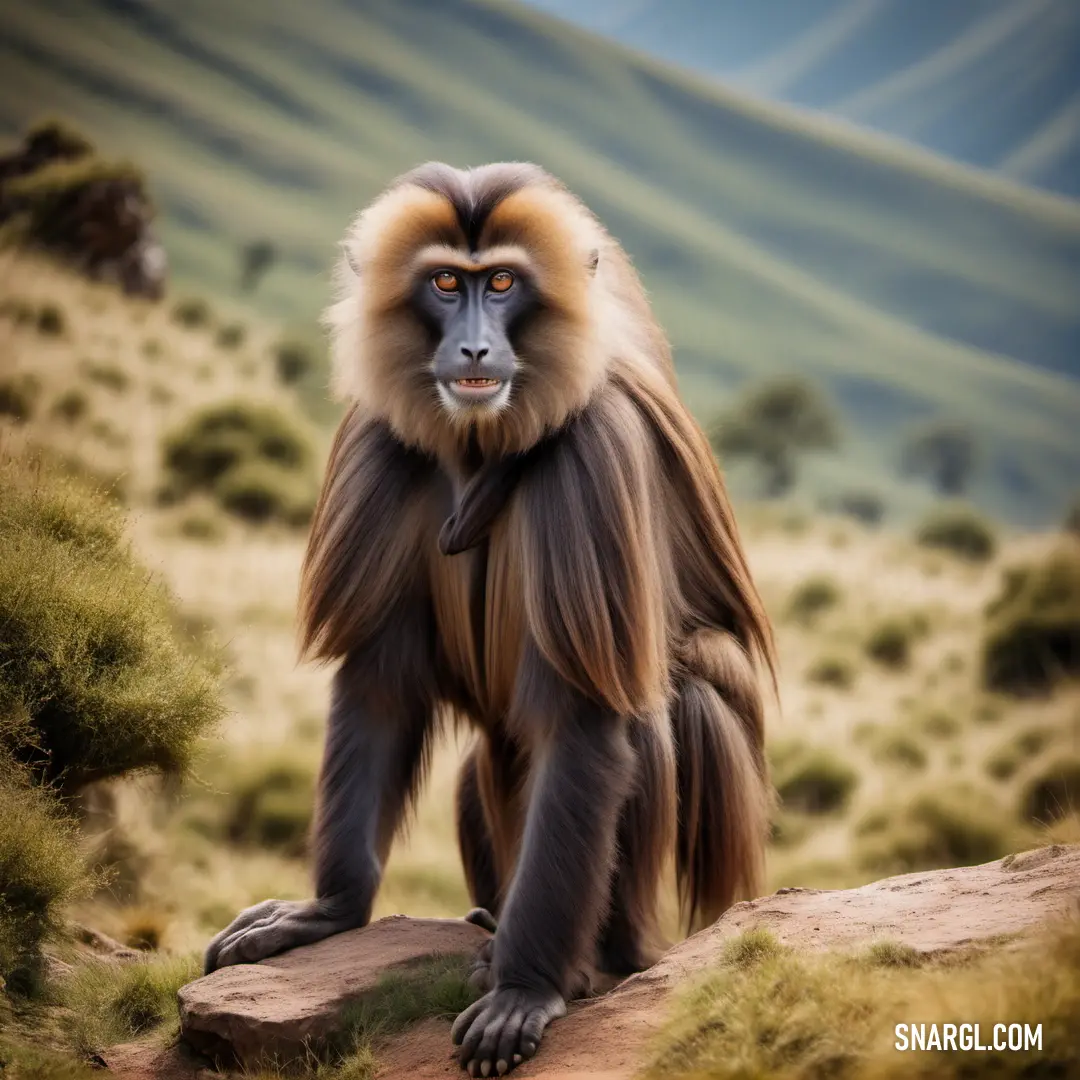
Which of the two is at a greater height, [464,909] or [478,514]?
[478,514]

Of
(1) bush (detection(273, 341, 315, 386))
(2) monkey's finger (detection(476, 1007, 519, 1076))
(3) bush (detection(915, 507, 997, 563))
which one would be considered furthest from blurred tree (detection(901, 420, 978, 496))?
(2) monkey's finger (detection(476, 1007, 519, 1076))

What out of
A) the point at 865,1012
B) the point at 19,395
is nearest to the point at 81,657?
the point at 865,1012

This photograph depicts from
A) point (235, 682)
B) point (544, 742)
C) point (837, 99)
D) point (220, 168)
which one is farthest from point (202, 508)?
point (837, 99)

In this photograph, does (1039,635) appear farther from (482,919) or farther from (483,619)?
(483,619)

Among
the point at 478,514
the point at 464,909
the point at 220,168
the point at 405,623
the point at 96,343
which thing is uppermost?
the point at 220,168

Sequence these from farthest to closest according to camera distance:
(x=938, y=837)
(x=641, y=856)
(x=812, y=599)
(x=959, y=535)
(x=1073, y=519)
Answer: (x=959, y=535) → (x=1073, y=519) → (x=812, y=599) → (x=938, y=837) → (x=641, y=856)

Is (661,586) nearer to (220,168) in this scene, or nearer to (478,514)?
(478,514)

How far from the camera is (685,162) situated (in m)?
120

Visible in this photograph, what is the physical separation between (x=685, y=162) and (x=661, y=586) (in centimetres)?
11881

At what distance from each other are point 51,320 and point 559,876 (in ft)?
82.8

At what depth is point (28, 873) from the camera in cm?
564

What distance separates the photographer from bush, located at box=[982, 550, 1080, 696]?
21.1 metres

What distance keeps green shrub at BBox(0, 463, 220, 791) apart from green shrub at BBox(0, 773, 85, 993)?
0.92 ft

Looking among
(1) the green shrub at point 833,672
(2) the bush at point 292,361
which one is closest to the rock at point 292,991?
(1) the green shrub at point 833,672
